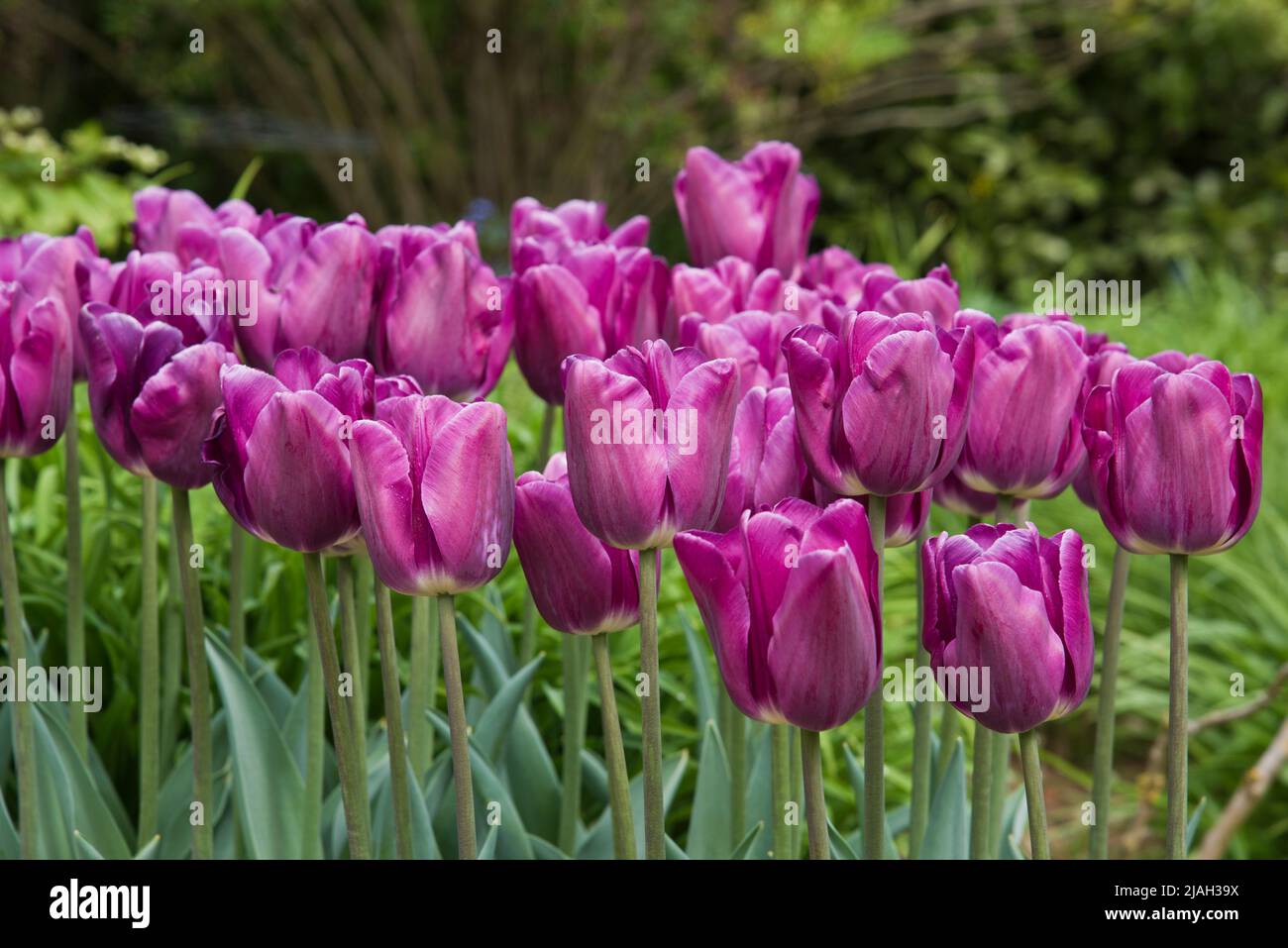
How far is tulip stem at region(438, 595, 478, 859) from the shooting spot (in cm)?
100

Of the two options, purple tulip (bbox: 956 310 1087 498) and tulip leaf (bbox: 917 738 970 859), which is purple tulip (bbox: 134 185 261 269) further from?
tulip leaf (bbox: 917 738 970 859)

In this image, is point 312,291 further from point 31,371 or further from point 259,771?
point 259,771

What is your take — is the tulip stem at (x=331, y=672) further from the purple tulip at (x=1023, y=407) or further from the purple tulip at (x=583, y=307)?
the purple tulip at (x=1023, y=407)

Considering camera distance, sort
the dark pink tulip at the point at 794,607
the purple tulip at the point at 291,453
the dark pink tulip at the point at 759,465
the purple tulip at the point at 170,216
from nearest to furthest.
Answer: the dark pink tulip at the point at 794,607 → the purple tulip at the point at 291,453 → the dark pink tulip at the point at 759,465 → the purple tulip at the point at 170,216

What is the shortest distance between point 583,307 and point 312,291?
25 cm

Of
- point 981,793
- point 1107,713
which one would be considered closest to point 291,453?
point 981,793

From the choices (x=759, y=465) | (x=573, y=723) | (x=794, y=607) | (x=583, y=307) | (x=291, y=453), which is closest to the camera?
(x=794, y=607)

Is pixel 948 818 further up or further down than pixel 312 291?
further down

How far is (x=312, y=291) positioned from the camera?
4.21 feet

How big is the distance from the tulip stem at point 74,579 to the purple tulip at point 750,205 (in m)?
0.73

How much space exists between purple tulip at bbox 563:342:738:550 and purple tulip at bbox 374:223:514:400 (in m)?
0.33

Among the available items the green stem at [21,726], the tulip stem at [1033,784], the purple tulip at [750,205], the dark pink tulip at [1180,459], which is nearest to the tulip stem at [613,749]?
the tulip stem at [1033,784]

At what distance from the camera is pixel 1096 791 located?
131 centimetres

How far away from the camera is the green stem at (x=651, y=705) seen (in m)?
1.01
